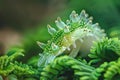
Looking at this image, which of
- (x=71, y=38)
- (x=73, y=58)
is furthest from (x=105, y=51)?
(x=71, y=38)

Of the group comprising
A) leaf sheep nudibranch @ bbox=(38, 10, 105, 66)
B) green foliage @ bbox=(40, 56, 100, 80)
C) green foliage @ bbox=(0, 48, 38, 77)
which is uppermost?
leaf sheep nudibranch @ bbox=(38, 10, 105, 66)

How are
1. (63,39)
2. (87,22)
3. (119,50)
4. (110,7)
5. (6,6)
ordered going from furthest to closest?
(6,6) < (110,7) < (87,22) < (63,39) < (119,50)

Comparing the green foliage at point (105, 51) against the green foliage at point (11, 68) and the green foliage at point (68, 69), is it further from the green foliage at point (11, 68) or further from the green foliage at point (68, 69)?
the green foliage at point (11, 68)

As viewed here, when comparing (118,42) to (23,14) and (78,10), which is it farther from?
(23,14)

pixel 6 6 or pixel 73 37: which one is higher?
pixel 6 6

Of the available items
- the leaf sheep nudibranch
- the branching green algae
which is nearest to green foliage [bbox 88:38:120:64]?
the branching green algae

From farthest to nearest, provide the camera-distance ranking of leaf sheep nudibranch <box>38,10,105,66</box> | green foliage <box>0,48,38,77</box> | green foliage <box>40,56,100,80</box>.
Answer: leaf sheep nudibranch <box>38,10,105,66</box>, green foliage <box>0,48,38,77</box>, green foliage <box>40,56,100,80</box>

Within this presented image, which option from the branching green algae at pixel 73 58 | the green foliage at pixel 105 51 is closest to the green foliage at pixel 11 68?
the branching green algae at pixel 73 58

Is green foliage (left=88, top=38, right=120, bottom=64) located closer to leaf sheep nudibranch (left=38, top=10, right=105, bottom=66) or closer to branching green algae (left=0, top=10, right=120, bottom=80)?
branching green algae (left=0, top=10, right=120, bottom=80)

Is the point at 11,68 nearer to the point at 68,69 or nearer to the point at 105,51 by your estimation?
the point at 68,69

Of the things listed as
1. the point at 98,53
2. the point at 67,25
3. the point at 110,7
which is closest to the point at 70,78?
the point at 98,53
